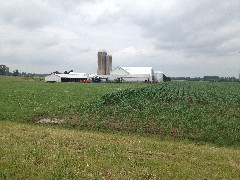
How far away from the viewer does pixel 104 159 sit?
939 cm

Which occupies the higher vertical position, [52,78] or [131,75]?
[131,75]

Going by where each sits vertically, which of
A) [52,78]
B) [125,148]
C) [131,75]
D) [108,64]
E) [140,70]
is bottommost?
[125,148]

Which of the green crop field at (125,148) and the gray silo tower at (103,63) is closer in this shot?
the green crop field at (125,148)

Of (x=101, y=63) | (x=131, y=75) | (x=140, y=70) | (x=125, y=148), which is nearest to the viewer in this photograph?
(x=125, y=148)

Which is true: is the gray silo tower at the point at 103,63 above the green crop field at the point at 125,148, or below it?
above

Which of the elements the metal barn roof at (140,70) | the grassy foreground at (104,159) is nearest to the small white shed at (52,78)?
the metal barn roof at (140,70)

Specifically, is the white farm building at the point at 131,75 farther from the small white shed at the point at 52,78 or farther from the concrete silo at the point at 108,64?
the concrete silo at the point at 108,64

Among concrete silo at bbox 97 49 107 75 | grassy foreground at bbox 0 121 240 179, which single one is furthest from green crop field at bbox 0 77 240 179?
concrete silo at bbox 97 49 107 75

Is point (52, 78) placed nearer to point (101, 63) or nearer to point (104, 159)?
point (101, 63)

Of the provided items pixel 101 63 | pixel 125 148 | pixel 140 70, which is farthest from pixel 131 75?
pixel 125 148

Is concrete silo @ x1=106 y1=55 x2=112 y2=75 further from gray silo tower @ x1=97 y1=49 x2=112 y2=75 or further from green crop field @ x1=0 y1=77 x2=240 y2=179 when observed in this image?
green crop field @ x1=0 y1=77 x2=240 y2=179

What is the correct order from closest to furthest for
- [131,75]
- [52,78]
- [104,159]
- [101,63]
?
[104,159] → [52,78] → [131,75] → [101,63]

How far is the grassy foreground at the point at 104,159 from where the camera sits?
8.09 meters

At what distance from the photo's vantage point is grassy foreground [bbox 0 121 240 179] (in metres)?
8.09
